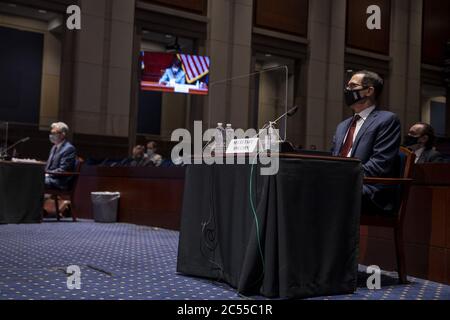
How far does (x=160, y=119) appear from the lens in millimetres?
15969

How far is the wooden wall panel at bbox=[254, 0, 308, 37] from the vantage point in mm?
11773

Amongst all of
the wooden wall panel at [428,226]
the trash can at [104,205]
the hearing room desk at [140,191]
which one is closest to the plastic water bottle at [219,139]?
the wooden wall panel at [428,226]

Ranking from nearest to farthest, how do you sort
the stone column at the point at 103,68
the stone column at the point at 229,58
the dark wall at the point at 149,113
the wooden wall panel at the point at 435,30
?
the stone column at the point at 103,68 < the stone column at the point at 229,58 < the wooden wall panel at the point at 435,30 < the dark wall at the point at 149,113

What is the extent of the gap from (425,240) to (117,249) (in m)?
2.30

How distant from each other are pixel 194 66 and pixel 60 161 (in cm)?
485

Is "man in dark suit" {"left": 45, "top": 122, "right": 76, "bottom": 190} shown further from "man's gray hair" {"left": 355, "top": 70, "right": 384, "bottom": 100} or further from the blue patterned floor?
"man's gray hair" {"left": 355, "top": 70, "right": 384, "bottom": 100}

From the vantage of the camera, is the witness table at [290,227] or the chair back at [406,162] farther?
the chair back at [406,162]

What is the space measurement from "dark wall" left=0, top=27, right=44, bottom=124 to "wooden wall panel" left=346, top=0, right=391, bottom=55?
7442mm

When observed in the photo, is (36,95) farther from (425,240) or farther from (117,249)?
(425,240)

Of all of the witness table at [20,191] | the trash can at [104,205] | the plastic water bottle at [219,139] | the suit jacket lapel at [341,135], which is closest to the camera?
the plastic water bottle at [219,139]

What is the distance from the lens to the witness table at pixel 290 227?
8.39ft

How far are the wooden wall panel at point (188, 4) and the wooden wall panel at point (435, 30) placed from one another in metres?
6.29

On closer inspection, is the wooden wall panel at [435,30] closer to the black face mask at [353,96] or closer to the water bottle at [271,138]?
the black face mask at [353,96]

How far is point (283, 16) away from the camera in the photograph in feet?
39.4
